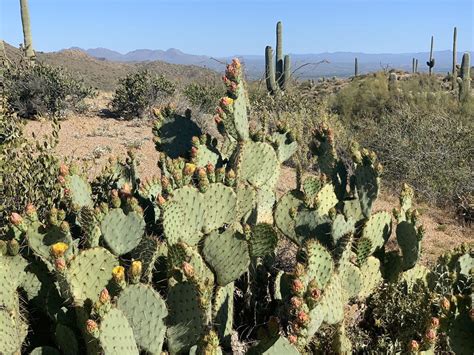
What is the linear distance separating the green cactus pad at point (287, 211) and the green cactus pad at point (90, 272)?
1.41 metres

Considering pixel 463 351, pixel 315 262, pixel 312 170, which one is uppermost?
pixel 315 262

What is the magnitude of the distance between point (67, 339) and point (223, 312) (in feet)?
3.16

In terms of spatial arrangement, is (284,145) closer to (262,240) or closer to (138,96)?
(262,240)

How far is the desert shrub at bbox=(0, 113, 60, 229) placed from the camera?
15.5 ft

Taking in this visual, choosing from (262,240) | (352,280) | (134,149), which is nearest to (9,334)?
(262,240)

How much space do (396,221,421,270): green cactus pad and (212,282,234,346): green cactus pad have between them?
4.65ft

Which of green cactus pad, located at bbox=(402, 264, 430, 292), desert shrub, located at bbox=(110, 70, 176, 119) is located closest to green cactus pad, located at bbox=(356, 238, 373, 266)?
green cactus pad, located at bbox=(402, 264, 430, 292)

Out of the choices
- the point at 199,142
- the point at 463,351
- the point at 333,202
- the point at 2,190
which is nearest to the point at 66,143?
the point at 2,190

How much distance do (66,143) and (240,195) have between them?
330 inches

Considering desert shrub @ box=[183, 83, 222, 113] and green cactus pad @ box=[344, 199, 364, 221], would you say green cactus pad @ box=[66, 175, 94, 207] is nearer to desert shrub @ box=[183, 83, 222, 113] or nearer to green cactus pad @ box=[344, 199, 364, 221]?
green cactus pad @ box=[344, 199, 364, 221]

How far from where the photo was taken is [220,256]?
3219 millimetres

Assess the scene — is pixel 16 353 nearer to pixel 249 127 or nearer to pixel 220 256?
pixel 220 256

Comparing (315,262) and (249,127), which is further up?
(249,127)

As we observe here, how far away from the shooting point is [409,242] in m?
3.93
